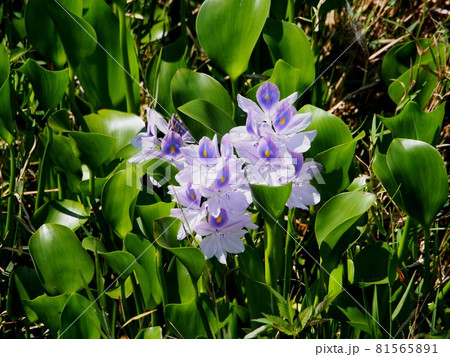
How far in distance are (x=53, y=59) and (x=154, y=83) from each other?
0.29 metres

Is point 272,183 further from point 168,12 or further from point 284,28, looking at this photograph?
point 168,12

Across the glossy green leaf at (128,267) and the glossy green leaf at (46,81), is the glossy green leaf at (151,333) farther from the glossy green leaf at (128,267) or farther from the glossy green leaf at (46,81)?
the glossy green leaf at (46,81)

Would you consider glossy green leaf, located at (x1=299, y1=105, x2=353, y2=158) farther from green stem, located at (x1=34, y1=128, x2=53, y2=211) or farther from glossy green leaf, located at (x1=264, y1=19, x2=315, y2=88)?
green stem, located at (x1=34, y1=128, x2=53, y2=211)

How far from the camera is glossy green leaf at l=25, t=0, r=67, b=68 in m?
1.69

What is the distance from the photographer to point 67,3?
1661 mm

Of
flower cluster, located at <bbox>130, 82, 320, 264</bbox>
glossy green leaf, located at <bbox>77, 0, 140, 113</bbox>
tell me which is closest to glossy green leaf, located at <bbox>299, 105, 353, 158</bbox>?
flower cluster, located at <bbox>130, 82, 320, 264</bbox>

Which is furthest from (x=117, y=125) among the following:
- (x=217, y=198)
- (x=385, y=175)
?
(x=385, y=175)

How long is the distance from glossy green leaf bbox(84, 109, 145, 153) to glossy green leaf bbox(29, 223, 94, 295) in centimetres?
29

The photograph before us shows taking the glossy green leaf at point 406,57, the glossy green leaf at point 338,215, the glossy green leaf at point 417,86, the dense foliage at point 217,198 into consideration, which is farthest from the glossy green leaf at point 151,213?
the glossy green leaf at point 406,57

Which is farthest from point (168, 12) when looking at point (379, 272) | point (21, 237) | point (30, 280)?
point (379, 272)

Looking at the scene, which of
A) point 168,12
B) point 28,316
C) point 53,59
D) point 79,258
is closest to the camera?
point 79,258

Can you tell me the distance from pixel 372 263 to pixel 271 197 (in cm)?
38

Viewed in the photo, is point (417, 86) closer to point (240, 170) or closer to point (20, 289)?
point (240, 170)

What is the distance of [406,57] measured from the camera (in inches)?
70.9
